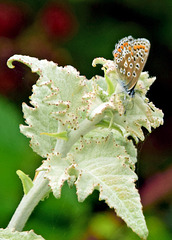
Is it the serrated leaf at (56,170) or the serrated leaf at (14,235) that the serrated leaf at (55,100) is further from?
the serrated leaf at (14,235)

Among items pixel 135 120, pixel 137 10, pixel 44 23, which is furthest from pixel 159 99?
pixel 135 120

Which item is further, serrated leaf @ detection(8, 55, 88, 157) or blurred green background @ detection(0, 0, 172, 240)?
blurred green background @ detection(0, 0, 172, 240)

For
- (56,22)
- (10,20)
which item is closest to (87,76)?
(56,22)

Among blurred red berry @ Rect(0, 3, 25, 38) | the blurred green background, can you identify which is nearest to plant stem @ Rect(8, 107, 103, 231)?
the blurred green background

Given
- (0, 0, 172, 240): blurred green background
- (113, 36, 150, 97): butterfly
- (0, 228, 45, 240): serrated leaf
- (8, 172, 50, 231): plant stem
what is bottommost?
(0, 228, 45, 240): serrated leaf

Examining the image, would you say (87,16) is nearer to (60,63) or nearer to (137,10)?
(137,10)

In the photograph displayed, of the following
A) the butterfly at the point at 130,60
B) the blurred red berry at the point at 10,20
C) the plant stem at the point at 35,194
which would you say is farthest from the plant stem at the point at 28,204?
the blurred red berry at the point at 10,20

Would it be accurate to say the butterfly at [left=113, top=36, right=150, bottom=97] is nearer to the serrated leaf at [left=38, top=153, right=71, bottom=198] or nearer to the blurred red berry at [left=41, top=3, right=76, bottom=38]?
the serrated leaf at [left=38, top=153, right=71, bottom=198]

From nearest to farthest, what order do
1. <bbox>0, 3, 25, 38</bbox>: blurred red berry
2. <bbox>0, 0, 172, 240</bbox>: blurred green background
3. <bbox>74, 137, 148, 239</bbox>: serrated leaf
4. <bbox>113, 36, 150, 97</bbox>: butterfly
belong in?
<bbox>74, 137, 148, 239</bbox>: serrated leaf < <bbox>113, 36, 150, 97</bbox>: butterfly < <bbox>0, 0, 172, 240</bbox>: blurred green background < <bbox>0, 3, 25, 38</bbox>: blurred red berry
